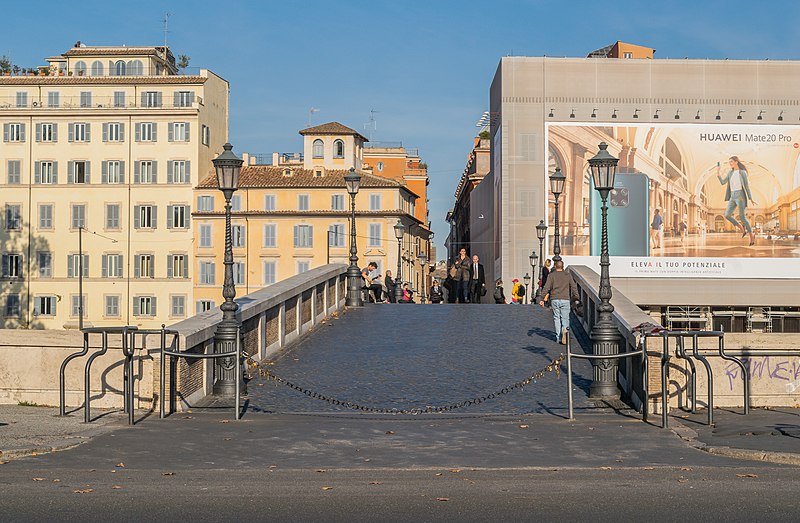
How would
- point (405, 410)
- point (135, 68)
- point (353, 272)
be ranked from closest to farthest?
point (405, 410) < point (353, 272) < point (135, 68)

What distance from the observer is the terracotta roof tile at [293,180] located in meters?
90.9

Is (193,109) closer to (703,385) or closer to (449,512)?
(703,385)

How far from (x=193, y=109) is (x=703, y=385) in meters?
75.3

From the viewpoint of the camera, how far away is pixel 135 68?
92.4 m

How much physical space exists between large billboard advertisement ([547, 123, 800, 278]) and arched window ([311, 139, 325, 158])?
107ft

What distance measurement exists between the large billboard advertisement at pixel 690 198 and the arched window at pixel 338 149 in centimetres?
3152

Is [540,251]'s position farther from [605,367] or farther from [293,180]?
[293,180]

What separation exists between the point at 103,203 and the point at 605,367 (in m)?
75.2

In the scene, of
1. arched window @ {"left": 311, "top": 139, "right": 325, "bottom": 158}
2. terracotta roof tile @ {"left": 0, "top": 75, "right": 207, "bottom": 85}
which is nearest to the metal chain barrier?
terracotta roof tile @ {"left": 0, "top": 75, "right": 207, "bottom": 85}

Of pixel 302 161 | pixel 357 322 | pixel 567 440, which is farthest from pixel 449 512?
pixel 302 161

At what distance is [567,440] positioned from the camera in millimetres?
13234

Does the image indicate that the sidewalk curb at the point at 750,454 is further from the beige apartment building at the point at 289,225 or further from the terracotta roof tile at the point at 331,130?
the terracotta roof tile at the point at 331,130

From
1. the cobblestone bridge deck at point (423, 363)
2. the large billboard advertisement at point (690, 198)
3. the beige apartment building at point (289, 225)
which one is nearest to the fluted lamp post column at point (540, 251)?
Result: the cobblestone bridge deck at point (423, 363)

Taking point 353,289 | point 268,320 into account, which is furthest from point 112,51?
point 268,320
